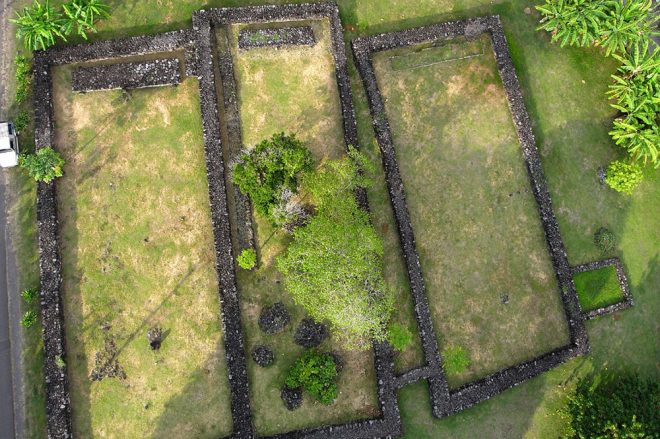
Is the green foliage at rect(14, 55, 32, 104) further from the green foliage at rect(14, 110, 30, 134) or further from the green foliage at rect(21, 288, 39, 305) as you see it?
the green foliage at rect(21, 288, 39, 305)

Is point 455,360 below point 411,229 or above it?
below

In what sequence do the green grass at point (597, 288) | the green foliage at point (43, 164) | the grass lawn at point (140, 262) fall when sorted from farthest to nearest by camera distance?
the green grass at point (597, 288)
the grass lawn at point (140, 262)
the green foliage at point (43, 164)

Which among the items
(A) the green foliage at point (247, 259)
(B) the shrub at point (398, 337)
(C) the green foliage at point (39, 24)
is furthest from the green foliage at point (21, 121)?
(B) the shrub at point (398, 337)

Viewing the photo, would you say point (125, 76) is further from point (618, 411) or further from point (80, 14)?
point (618, 411)

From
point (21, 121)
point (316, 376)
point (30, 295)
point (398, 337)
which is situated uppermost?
point (21, 121)

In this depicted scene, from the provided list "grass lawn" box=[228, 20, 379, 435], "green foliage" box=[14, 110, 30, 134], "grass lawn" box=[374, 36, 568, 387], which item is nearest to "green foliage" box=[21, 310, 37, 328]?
"green foliage" box=[14, 110, 30, 134]

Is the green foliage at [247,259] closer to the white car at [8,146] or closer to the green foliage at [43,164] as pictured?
the green foliage at [43,164]

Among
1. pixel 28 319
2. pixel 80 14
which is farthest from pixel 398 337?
pixel 80 14

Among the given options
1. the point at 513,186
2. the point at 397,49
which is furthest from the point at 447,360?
the point at 397,49
